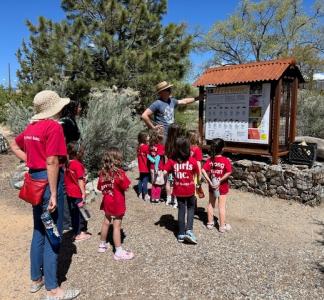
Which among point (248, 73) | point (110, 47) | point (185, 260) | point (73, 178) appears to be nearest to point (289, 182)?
point (248, 73)

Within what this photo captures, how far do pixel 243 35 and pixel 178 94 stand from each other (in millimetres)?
20519

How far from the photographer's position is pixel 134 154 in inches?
345

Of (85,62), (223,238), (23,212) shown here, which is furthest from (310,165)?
(85,62)

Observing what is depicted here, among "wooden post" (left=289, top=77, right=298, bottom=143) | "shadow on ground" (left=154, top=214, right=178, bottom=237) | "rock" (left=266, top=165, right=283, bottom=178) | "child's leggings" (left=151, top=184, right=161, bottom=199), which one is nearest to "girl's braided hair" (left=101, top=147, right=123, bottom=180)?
"shadow on ground" (left=154, top=214, right=178, bottom=237)

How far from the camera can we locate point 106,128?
25.5ft

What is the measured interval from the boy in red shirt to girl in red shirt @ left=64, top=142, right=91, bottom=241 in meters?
1.09

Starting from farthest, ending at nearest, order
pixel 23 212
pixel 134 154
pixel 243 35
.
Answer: pixel 243 35, pixel 134 154, pixel 23 212

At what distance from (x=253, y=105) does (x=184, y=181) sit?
127 inches

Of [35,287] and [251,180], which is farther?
[251,180]

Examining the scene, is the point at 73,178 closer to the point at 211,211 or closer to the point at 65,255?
the point at 65,255

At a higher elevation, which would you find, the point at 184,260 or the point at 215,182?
the point at 215,182

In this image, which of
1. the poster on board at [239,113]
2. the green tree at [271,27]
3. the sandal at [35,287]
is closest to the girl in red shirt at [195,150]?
the poster on board at [239,113]

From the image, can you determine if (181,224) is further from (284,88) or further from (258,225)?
(284,88)

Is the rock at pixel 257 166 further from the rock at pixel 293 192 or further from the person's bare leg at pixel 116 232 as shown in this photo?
the person's bare leg at pixel 116 232
